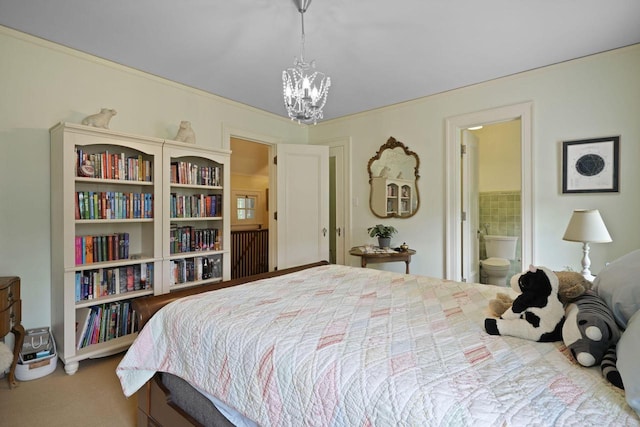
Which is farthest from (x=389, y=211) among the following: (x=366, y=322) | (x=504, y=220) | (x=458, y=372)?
(x=458, y=372)

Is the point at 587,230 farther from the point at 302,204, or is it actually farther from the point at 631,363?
the point at 302,204

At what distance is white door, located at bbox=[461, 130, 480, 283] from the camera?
11.0ft

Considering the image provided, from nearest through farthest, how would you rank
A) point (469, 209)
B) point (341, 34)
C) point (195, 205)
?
point (341, 34)
point (195, 205)
point (469, 209)

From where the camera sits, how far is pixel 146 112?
2.89 meters

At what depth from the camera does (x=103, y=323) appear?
8.01 feet

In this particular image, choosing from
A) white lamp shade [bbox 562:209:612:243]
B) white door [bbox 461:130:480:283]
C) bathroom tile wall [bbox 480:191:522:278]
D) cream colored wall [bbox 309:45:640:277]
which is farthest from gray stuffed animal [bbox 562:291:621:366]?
bathroom tile wall [bbox 480:191:522:278]

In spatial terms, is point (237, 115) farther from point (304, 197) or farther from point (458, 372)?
point (458, 372)

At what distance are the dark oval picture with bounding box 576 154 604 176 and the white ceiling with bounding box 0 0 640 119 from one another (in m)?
0.83

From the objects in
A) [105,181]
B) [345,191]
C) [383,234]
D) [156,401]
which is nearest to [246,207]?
[345,191]

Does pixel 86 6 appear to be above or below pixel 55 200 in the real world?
above

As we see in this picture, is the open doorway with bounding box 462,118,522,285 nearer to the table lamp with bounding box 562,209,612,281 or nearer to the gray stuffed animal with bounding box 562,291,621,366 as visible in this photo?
the table lamp with bounding box 562,209,612,281

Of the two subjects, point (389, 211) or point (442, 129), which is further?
point (389, 211)

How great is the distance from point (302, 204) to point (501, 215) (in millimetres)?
2999

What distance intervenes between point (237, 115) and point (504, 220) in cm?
402
